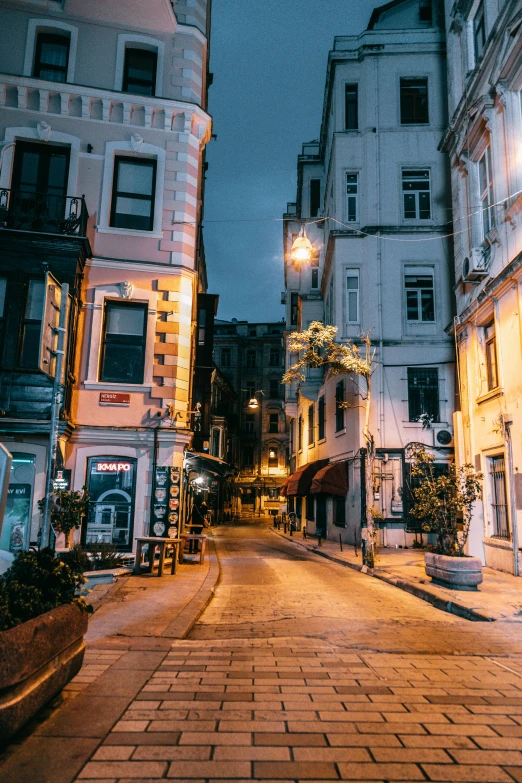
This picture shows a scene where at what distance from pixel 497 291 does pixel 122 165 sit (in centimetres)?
1088

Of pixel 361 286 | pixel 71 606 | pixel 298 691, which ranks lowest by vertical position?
pixel 298 691

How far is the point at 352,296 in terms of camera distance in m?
23.8

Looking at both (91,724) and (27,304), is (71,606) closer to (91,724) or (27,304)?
(91,724)

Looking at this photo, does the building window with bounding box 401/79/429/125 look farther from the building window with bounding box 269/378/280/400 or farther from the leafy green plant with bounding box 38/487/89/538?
the building window with bounding box 269/378/280/400

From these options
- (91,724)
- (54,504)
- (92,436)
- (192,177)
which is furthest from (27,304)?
(91,724)

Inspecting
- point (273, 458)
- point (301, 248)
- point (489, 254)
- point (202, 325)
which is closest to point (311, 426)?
point (202, 325)

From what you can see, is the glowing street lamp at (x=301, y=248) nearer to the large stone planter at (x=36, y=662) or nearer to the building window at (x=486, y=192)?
the building window at (x=486, y=192)

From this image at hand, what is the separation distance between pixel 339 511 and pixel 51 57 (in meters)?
20.0

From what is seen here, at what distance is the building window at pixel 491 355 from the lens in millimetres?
16031

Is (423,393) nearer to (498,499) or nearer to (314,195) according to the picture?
(498,499)

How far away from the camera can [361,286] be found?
77.4 ft

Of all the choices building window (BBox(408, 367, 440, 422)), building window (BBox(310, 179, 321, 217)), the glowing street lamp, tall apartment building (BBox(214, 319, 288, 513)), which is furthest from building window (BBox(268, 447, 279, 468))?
the glowing street lamp

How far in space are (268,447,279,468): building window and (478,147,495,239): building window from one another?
52044 mm

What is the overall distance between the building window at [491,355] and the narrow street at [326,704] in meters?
8.94
